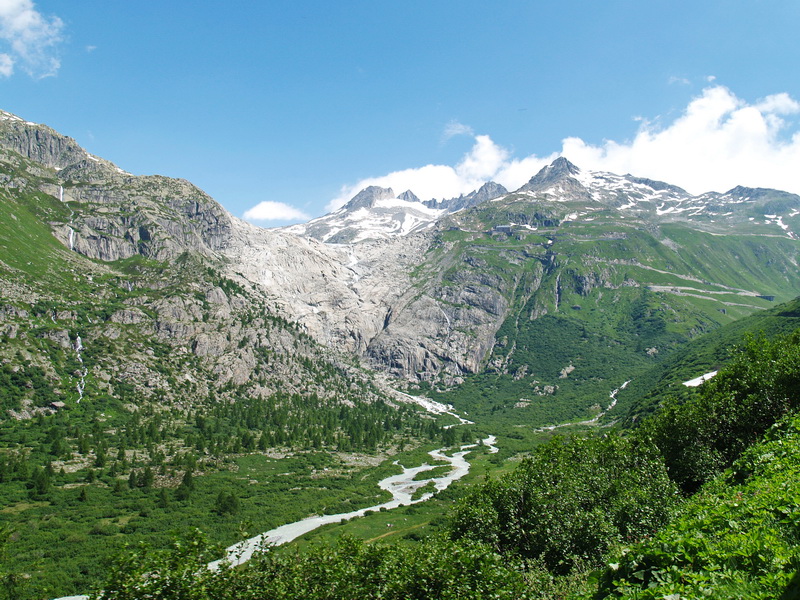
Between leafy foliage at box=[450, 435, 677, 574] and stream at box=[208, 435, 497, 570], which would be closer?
leafy foliage at box=[450, 435, 677, 574]

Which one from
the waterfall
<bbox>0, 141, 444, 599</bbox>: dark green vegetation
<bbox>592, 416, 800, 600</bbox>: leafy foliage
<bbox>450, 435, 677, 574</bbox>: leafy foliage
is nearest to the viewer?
<bbox>592, 416, 800, 600</bbox>: leafy foliage

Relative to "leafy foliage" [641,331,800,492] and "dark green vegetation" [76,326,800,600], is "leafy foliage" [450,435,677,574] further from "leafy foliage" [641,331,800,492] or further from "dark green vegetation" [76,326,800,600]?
"leafy foliage" [641,331,800,492]

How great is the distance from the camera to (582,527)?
3541cm

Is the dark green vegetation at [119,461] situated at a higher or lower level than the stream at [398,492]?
higher

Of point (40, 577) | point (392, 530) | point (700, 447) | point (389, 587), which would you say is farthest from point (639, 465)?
point (40, 577)

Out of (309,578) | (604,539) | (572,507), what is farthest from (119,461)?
(604,539)

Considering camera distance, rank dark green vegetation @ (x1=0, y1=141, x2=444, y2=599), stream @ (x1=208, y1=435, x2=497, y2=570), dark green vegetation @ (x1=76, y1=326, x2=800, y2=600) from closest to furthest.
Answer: dark green vegetation @ (x1=76, y1=326, x2=800, y2=600) → dark green vegetation @ (x1=0, y1=141, x2=444, y2=599) → stream @ (x1=208, y1=435, x2=497, y2=570)

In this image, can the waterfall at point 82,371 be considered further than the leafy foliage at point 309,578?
Yes

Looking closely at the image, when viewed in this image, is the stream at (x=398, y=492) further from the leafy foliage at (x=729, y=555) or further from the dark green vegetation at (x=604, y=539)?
the leafy foliage at (x=729, y=555)

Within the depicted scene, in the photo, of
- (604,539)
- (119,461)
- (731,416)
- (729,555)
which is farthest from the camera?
(119,461)

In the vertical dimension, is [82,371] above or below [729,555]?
above

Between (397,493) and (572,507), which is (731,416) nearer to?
(572,507)

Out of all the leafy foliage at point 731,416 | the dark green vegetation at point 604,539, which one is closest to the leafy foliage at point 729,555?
the dark green vegetation at point 604,539

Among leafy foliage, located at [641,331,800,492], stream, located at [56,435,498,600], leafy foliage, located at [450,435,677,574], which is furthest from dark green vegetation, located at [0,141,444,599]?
leafy foliage, located at [641,331,800,492]
